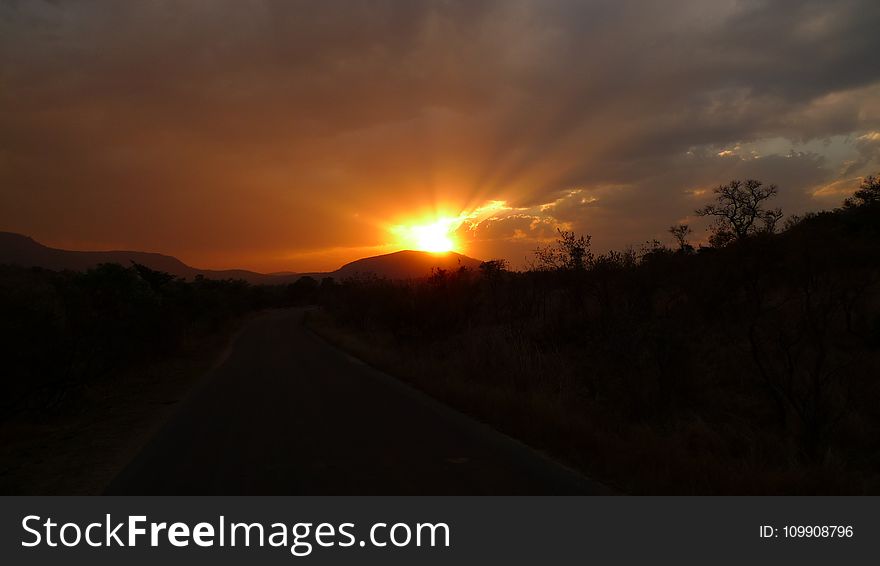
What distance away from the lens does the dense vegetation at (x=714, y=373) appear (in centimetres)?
754

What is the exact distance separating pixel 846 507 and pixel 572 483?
2638 mm

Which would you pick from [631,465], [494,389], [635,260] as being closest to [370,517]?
[631,465]

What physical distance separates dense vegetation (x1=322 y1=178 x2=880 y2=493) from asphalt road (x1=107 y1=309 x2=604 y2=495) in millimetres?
815

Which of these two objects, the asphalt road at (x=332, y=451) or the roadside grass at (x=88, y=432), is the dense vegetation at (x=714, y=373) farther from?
the roadside grass at (x=88, y=432)

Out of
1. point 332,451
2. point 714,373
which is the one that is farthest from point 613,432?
point 714,373

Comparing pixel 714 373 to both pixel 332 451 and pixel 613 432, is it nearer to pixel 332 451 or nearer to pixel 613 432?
pixel 613 432

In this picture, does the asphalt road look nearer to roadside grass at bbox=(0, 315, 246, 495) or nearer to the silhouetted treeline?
roadside grass at bbox=(0, 315, 246, 495)

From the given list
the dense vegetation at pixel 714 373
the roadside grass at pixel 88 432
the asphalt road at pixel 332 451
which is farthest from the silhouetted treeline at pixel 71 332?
the dense vegetation at pixel 714 373

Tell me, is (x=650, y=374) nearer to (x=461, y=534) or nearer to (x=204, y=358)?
(x=461, y=534)

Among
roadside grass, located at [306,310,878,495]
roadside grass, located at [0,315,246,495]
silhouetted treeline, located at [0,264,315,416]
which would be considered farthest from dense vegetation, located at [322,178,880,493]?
silhouetted treeline, located at [0,264,315,416]

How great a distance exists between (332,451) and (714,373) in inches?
429

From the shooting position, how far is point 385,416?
10844mm

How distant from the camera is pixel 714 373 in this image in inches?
588

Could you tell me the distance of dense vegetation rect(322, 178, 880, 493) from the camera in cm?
754
